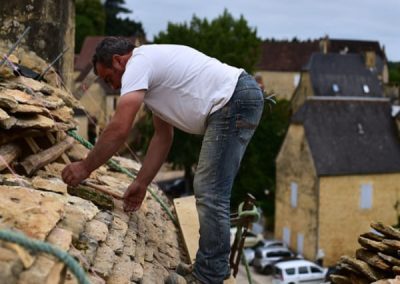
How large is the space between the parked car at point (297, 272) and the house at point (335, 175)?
2141 mm

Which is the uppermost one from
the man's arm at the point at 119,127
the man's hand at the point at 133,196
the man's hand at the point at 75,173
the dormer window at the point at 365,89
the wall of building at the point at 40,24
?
the wall of building at the point at 40,24

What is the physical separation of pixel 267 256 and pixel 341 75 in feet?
68.7

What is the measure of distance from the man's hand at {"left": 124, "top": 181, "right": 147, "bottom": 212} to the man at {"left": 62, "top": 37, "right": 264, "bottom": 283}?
720mm

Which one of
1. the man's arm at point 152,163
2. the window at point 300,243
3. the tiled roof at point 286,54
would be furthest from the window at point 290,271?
the tiled roof at point 286,54

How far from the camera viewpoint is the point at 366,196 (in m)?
25.0

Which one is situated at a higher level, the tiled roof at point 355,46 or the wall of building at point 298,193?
the tiled roof at point 355,46

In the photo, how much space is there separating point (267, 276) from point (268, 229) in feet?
21.4

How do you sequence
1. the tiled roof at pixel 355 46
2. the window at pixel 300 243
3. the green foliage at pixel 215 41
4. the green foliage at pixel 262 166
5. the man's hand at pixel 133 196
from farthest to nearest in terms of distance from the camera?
1. the tiled roof at pixel 355 46
2. the green foliage at pixel 215 41
3. the green foliage at pixel 262 166
4. the window at pixel 300 243
5. the man's hand at pixel 133 196

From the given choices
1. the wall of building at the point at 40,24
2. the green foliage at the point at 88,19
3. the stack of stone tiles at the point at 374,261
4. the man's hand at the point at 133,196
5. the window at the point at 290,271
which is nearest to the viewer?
the stack of stone tiles at the point at 374,261

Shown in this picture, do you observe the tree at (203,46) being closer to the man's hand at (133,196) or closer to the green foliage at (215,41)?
the green foliage at (215,41)

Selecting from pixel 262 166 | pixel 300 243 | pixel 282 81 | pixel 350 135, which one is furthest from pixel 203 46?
pixel 282 81

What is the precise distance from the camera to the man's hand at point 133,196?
4.91m

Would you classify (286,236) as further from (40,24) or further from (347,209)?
(40,24)

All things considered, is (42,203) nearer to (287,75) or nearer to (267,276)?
(267,276)
